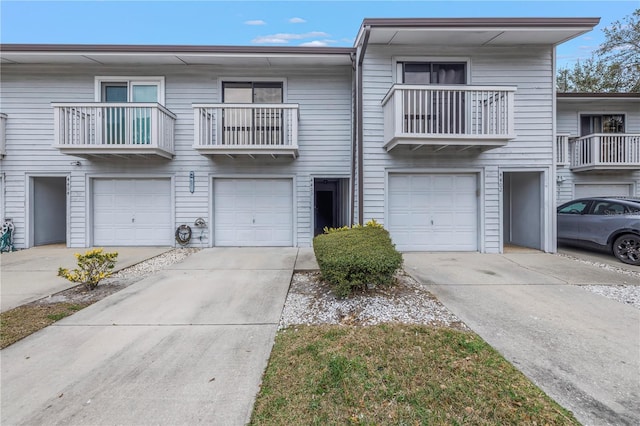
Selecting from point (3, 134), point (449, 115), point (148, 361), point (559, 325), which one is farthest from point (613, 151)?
point (3, 134)

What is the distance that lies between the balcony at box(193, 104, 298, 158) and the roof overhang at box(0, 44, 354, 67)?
4.48 feet

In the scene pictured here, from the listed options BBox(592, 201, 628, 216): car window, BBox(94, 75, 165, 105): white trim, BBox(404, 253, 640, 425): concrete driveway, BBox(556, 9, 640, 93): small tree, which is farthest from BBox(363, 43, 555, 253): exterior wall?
BBox(556, 9, 640, 93): small tree

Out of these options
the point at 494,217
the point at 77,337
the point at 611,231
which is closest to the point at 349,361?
the point at 77,337

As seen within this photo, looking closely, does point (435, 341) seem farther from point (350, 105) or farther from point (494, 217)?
point (350, 105)

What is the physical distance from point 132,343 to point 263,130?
5.77m

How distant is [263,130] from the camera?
745 cm

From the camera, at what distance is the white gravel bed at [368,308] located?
130 inches

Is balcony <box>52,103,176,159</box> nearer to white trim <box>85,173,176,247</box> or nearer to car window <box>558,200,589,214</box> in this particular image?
white trim <box>85,173,176,247</box>

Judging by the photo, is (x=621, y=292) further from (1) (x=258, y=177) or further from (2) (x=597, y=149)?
(1) (x=258, y=177)

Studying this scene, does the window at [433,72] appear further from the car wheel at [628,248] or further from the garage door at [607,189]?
the garage door at [607,189]

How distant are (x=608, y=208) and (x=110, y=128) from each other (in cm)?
1233

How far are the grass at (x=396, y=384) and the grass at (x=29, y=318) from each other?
2663mm

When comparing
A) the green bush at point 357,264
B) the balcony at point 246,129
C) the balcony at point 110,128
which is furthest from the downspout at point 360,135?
the balcony at point 110,128

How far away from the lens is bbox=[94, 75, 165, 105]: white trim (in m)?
7.88
